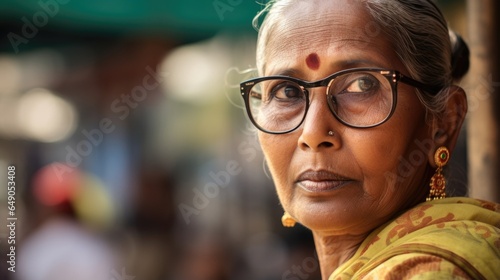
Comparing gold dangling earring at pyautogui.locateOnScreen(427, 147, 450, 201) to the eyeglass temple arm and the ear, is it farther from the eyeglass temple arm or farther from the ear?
the eyeglass temple arm

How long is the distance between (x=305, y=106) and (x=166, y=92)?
4689 millimetres

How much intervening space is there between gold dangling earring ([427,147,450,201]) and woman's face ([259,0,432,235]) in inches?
1.6

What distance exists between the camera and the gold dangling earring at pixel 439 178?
6.84 feet

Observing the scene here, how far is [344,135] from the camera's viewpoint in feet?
6.45

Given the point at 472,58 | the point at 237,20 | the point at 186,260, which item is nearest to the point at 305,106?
the point at 472,58

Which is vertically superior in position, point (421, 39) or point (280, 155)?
point (421, 39)

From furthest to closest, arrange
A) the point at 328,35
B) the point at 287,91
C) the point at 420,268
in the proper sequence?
the point at 287,91 < the point at 328,35 < the point at 420,268

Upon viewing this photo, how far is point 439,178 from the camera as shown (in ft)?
6.87

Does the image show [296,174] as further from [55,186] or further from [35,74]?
[35,74]

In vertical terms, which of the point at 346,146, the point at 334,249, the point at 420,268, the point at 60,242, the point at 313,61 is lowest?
the point at 60,242

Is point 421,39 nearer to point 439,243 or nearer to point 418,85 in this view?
point 418,85

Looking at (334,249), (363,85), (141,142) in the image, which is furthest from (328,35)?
(141,142)

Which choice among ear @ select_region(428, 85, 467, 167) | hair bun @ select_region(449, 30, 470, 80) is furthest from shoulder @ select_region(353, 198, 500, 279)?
hair bun @ select_region(449, 30, 470, 80)

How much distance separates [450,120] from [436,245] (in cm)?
74
